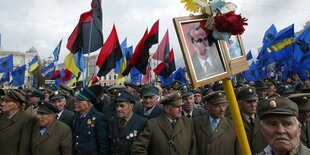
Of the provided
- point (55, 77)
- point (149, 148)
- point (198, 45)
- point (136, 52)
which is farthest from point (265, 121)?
point (55, 77)

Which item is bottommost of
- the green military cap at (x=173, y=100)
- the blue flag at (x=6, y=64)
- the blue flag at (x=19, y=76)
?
the green military cap at (x=173, y=100)

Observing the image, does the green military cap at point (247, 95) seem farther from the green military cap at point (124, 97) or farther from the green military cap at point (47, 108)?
the green military cap at point (47, 108)

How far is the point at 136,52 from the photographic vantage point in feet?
30.6

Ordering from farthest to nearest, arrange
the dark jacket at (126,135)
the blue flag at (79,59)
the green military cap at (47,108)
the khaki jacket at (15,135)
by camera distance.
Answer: the blue flag at (79,59) → the khaki jacket at (15,135) → the green military cap at (47,108) → the dark jacket at (126,135)

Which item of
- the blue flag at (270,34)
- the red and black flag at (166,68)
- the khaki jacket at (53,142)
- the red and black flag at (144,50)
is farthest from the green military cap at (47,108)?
the blue flag at (270,34)

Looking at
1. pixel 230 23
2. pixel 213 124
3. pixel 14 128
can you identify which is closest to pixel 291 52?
pixel 213 124

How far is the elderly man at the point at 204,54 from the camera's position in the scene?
2283mm

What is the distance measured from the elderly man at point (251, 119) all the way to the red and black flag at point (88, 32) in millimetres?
4426

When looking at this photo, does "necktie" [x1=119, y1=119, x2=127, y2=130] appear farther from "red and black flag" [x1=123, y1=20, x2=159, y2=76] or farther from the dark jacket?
"red and black flag" [x1=123, y1=20, x2=159, y2=76]

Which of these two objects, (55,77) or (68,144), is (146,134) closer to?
(68,144)

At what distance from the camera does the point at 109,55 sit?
949 cm

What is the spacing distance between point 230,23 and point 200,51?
332mm

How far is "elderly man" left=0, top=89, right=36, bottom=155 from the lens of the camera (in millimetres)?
5078

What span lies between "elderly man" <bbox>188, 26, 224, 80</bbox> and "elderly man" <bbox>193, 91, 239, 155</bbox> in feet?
6.95
